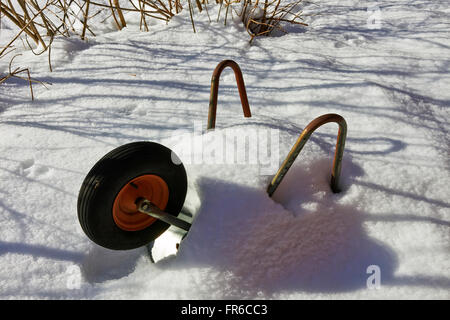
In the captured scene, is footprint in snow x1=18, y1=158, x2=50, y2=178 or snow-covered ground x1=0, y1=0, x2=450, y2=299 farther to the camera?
footprint in snow x1=18, y1=158, x2=50, y2=178

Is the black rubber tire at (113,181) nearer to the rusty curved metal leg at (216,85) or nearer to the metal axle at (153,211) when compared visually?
the metal axle at (153,211)

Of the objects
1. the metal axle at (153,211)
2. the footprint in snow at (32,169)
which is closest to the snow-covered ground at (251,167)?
the footprint in snow at (32,169)

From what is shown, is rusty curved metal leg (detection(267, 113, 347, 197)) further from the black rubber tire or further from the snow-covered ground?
the black rubber tire

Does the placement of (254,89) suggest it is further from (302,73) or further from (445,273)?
(445,273)

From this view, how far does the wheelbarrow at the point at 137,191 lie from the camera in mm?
1158

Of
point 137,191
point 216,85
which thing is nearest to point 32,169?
point 137,191

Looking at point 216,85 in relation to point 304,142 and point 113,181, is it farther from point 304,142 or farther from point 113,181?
point 113,181

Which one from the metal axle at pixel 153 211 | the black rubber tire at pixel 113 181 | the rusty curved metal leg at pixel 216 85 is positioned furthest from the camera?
the rusty curved metal leg at pixel 216 85

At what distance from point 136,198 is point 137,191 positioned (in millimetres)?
27

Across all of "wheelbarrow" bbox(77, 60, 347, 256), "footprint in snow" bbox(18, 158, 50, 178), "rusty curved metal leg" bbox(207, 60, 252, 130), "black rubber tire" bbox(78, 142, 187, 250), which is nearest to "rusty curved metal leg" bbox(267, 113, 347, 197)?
"wheelbarrow" bbox(77, 60, 347, 256)

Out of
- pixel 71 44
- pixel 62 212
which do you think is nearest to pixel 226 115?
pixel 62 212

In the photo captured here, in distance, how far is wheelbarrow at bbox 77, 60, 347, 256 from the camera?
3.80 feet

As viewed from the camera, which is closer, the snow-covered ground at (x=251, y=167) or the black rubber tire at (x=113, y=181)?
the black rubber tire at (x=113, y=181)

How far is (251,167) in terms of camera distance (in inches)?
57.1
